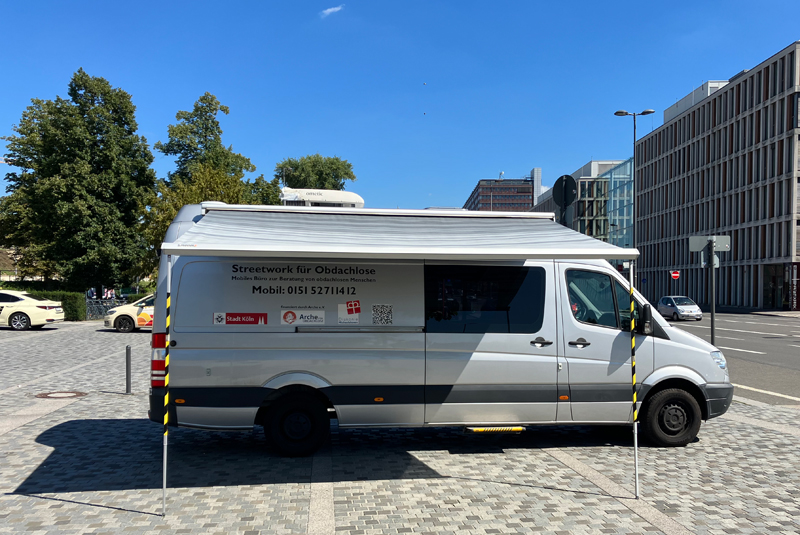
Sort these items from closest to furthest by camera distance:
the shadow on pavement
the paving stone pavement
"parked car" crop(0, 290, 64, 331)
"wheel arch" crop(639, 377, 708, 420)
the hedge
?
the paving stone pavement
the shadow on pavement
"wheel arch" crop(639, 377, 708, 420)
"parked car" crop(0, 290, 64, 331)
the hedge

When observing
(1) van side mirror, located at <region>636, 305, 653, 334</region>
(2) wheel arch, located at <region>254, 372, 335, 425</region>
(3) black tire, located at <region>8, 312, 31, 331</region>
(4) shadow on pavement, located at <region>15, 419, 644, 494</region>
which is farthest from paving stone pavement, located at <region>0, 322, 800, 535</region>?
(3) black tire, located at <region>8, 312, 31, 331</region>

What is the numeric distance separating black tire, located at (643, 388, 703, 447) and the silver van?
0.22 feet

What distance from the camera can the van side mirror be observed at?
656cm

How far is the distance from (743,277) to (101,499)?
63.9 meters

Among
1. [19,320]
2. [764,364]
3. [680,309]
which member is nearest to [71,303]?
[19,320]

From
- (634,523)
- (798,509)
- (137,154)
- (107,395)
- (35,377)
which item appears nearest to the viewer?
(634,523)

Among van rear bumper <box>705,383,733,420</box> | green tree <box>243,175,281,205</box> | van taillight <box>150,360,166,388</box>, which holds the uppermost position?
green tree <box>243,175,281,205</box>

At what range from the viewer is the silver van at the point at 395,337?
6133 mm

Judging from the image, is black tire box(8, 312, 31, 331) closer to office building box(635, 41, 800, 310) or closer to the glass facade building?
office building box(635, 41, 800, 310)

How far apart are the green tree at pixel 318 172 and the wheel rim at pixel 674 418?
190 ft

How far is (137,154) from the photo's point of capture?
3706 centimetres

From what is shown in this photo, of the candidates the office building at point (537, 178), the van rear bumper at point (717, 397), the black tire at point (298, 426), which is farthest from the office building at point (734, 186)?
the office building at point (537, 178)

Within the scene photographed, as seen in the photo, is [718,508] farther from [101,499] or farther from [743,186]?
[743,186]

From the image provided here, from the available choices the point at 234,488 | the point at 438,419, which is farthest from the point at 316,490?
the point at 438,419
